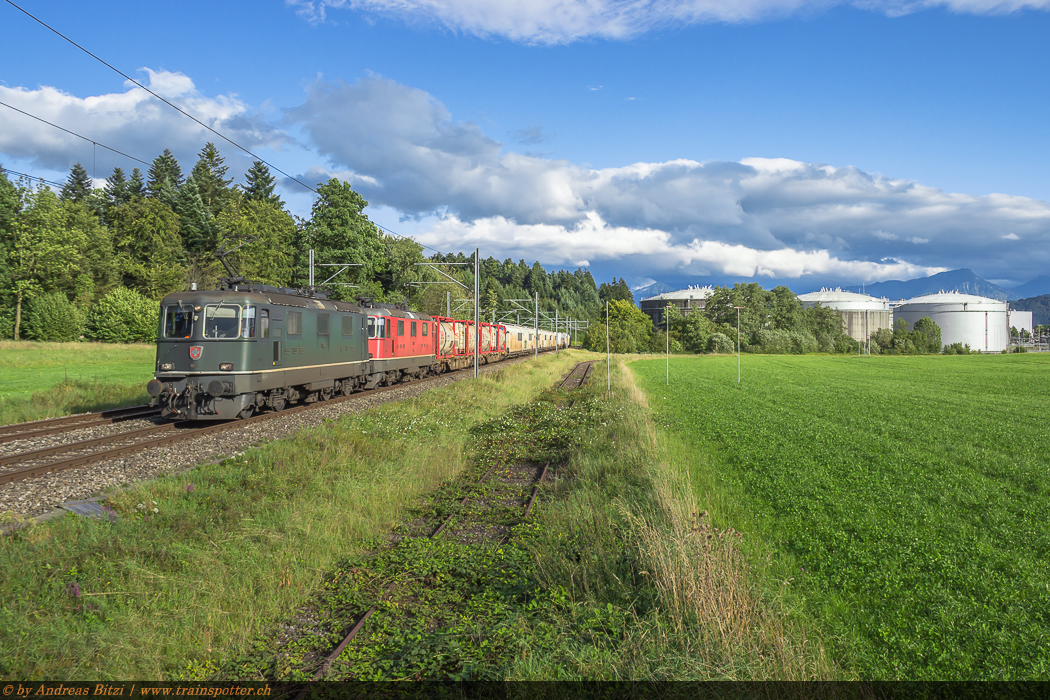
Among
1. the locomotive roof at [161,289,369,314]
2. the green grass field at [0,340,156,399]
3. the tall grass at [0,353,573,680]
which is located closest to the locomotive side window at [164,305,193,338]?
the locomotive roof at [161,289,369,314]

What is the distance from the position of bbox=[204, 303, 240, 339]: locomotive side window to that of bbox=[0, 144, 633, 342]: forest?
75.3 feet

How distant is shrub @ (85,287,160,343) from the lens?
5312 centimetres

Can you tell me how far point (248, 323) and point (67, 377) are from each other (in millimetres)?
19513

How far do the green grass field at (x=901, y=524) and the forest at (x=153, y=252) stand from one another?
27.7m

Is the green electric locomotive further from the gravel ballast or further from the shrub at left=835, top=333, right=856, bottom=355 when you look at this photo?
the shrub at left=835, top=333, right=856, bottom=355

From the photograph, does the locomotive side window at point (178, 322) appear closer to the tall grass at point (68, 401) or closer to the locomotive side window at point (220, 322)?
the locomotive side window at point (220, 322)

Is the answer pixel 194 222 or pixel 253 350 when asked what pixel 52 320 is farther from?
pixel 253 350

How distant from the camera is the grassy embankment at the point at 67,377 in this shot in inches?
764

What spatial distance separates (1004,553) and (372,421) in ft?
42.4

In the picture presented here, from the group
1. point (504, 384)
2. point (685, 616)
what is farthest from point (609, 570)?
point (504, 384)

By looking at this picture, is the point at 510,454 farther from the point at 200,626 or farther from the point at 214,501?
the point at 200,626

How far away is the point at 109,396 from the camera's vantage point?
21719 mm

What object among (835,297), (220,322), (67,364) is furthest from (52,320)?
(835,297)

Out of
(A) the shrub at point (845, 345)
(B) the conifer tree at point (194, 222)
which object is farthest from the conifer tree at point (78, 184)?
(A) the shrub at point (845, 345)
